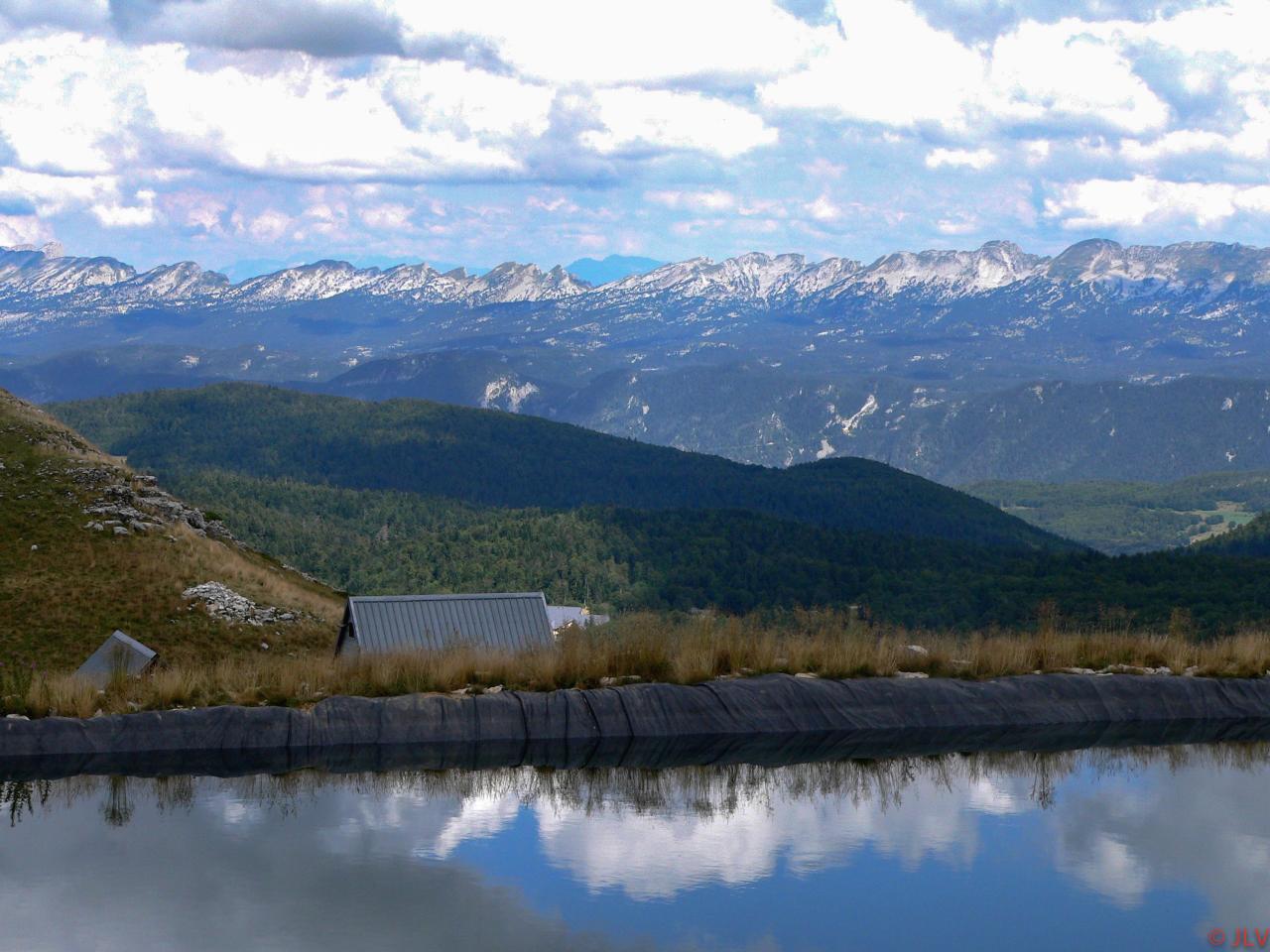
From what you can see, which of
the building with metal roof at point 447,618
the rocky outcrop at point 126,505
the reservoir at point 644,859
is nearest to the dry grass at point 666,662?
the reservoir at point 644,859

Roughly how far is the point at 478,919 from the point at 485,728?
19.1ft

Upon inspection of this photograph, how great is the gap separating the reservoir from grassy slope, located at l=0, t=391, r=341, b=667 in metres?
33.0

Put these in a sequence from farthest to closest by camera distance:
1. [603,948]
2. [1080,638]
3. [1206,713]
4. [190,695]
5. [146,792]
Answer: [1080,638] < [1206,713] < [190,695] < [146,792] < [603,948]

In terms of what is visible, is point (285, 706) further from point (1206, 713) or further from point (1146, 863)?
point (1206, 713)

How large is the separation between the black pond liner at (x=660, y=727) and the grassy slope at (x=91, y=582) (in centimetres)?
3013

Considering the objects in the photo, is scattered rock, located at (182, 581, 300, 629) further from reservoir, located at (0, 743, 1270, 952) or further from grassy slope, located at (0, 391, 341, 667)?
reservoir, located at (0, 743, 1270, 952)

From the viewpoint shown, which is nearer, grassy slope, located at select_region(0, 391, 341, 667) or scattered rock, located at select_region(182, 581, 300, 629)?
grassy slope, located at select_region(0, 391, 341, 667)

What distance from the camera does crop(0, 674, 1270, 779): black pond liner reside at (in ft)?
52.9

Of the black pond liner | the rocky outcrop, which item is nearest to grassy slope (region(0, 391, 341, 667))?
the rocky outcrop

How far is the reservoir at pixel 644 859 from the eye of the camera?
11047mm

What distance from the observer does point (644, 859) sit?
1271cm

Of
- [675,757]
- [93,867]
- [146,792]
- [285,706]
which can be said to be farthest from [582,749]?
[93,867]

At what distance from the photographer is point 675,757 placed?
648 inches

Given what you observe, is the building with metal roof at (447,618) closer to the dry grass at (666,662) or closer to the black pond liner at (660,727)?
the dry grass at (666,662)
